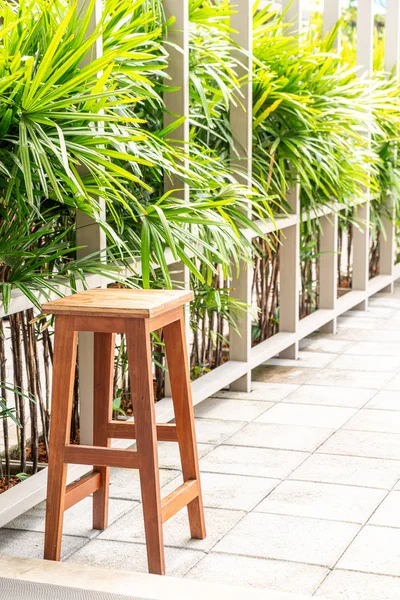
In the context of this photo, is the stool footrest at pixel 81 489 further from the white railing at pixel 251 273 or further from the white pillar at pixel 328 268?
the white pillar at pixel 328 268

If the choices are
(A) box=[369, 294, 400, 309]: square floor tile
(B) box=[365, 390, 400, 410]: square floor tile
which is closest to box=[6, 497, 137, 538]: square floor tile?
(B) box=[365, 390, 400, 410]: square floor tile

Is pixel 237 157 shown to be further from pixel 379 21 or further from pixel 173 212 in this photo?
pixel 379 21

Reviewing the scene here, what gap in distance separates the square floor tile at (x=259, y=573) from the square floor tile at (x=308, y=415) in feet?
4.10

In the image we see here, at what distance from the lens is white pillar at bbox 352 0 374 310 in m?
5.52

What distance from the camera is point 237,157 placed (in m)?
3.85

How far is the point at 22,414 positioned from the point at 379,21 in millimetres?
12979

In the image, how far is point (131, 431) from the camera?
8.20ft

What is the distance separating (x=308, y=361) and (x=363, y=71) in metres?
1.92

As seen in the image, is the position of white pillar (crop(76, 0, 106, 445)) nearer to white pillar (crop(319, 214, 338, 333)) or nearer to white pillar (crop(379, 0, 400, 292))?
white pillar (crop(319, 214, 338, 333))

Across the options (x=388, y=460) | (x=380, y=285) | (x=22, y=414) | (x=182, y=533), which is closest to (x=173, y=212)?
(x=22, y=414)

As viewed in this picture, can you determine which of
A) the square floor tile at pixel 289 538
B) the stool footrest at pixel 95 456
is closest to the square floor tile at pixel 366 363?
the square floor tile at pixel 289 538

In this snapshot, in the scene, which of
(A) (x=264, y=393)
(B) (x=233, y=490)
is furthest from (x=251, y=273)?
(B) (x=233, y=490)

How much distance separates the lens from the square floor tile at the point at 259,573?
→ 2260 mm

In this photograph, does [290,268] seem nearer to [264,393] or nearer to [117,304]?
[264,393]
